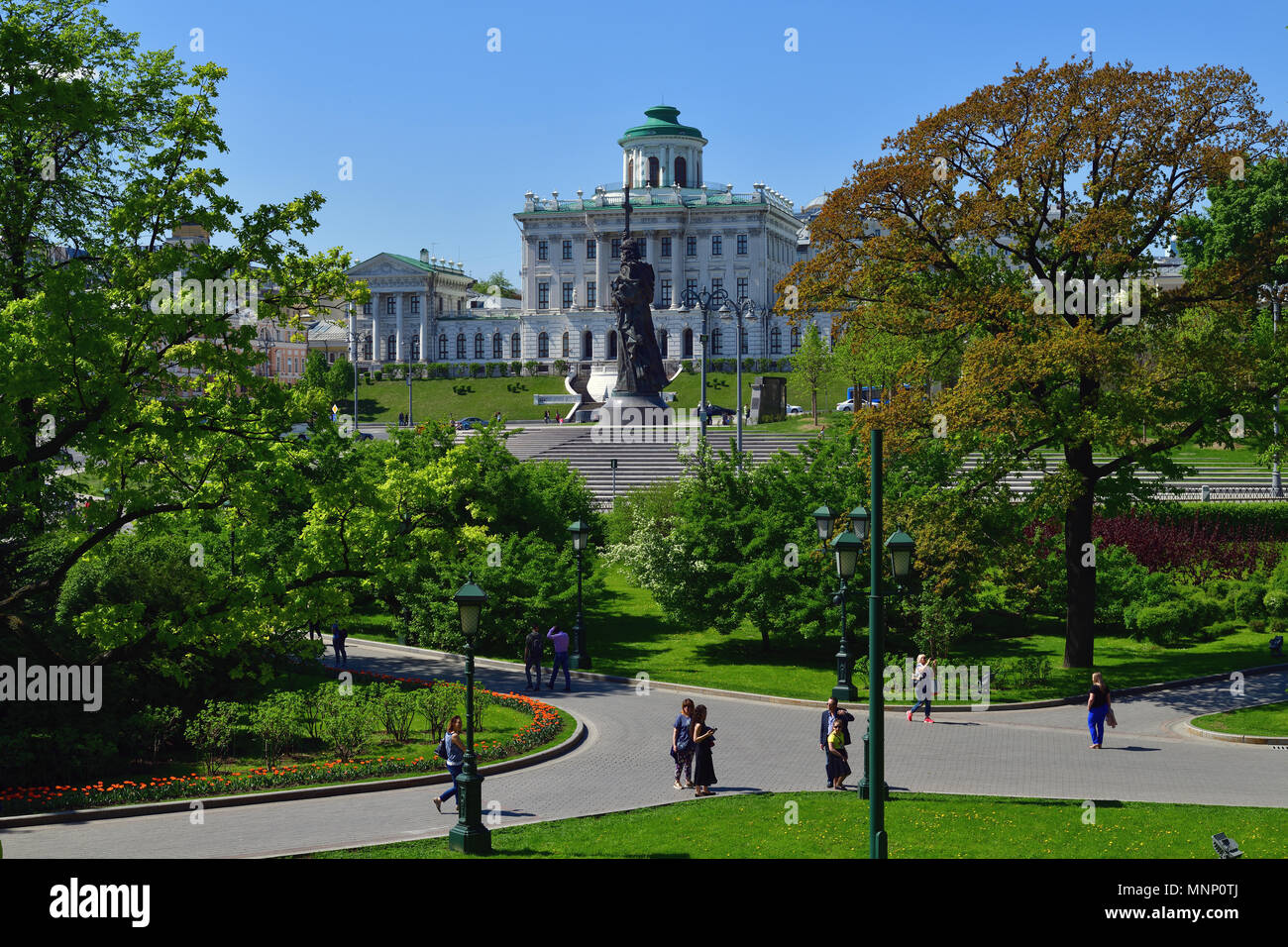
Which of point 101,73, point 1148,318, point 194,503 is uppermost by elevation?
point 101,73

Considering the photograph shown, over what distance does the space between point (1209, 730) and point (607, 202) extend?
124 metres

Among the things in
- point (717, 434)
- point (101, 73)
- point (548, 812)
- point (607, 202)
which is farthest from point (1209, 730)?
point (607, 202)

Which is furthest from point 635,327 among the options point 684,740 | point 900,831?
point 900,831

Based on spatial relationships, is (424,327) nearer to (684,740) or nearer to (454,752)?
(684,740)

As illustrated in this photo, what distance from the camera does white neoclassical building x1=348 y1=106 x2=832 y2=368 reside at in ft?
449

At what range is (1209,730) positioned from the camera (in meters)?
22.4

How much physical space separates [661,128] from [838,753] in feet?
451

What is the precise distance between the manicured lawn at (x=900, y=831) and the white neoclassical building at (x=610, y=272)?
11492 cm

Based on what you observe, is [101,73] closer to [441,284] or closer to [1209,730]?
[1209,730]

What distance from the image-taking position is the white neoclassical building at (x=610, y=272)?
137m

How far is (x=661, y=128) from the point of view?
148 m

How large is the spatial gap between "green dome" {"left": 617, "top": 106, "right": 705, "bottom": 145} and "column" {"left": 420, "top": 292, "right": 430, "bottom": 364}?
30644 millimetres

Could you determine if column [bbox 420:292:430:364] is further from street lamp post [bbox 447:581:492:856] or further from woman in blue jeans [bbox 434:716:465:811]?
street lamp post [bbox 447:581:492:856]

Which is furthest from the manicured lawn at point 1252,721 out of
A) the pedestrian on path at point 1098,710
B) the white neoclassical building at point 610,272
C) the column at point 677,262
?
the column at point 677,262
